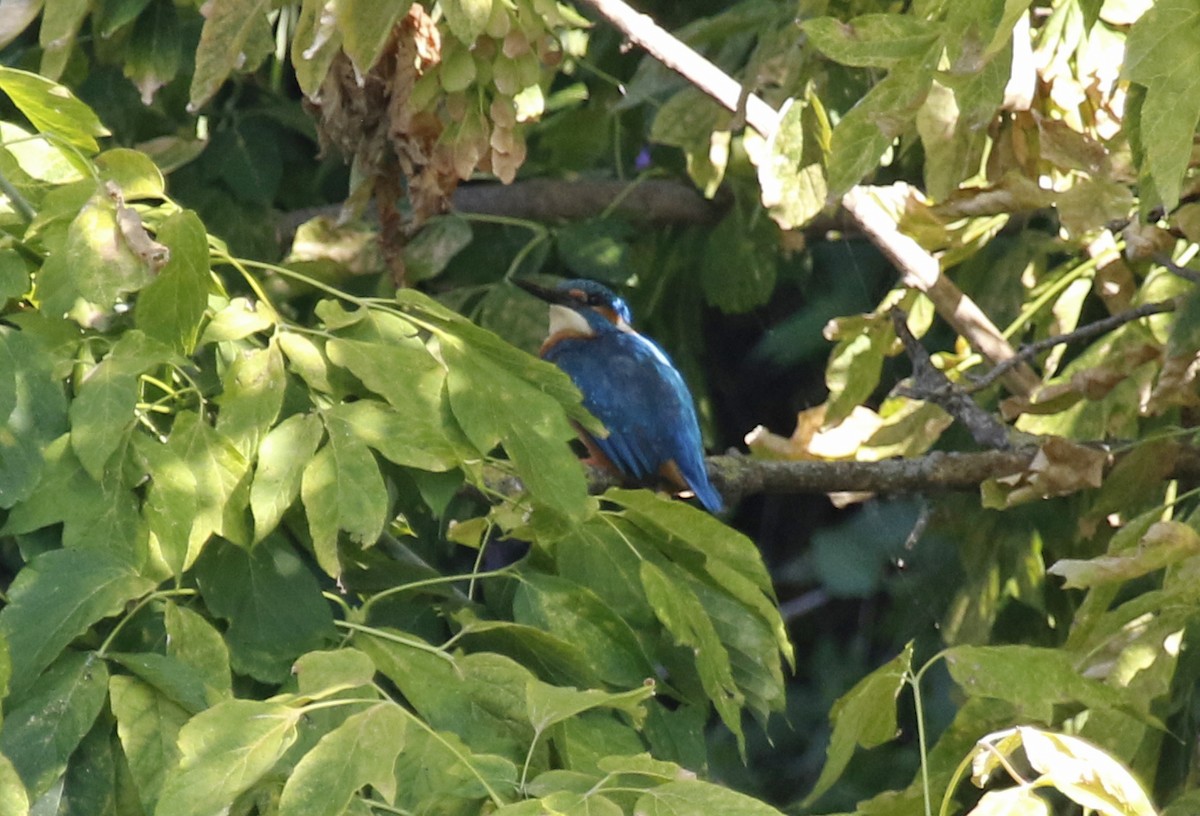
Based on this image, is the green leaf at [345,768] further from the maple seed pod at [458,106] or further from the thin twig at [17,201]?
the maple seed pod at [458,106]

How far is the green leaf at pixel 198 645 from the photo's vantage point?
1.25m

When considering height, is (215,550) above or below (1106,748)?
above

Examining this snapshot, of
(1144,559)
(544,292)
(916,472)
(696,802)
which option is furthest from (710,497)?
(696,802)

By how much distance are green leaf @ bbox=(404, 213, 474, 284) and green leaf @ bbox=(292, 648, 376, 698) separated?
203 centimetres

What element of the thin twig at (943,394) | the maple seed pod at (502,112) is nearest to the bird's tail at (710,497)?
the thin twig at (943,394)

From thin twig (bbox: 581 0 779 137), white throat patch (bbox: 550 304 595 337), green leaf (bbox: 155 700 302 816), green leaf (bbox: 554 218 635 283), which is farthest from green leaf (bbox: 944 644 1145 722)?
white throat patch (bbox: 550 304 595 337)

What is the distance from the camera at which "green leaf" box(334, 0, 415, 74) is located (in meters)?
1.77

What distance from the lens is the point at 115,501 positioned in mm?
1308

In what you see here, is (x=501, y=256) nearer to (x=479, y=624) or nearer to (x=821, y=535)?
(x=821, y=535)

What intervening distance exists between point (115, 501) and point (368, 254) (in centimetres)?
184

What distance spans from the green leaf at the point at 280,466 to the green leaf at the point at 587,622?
10.0 inches

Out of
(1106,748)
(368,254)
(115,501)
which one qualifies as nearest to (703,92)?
(368,254)

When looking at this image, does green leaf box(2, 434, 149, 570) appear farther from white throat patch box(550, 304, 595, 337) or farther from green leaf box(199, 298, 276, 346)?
white throat patch box(550, 304, 595, 337)

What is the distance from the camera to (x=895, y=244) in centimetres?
266
